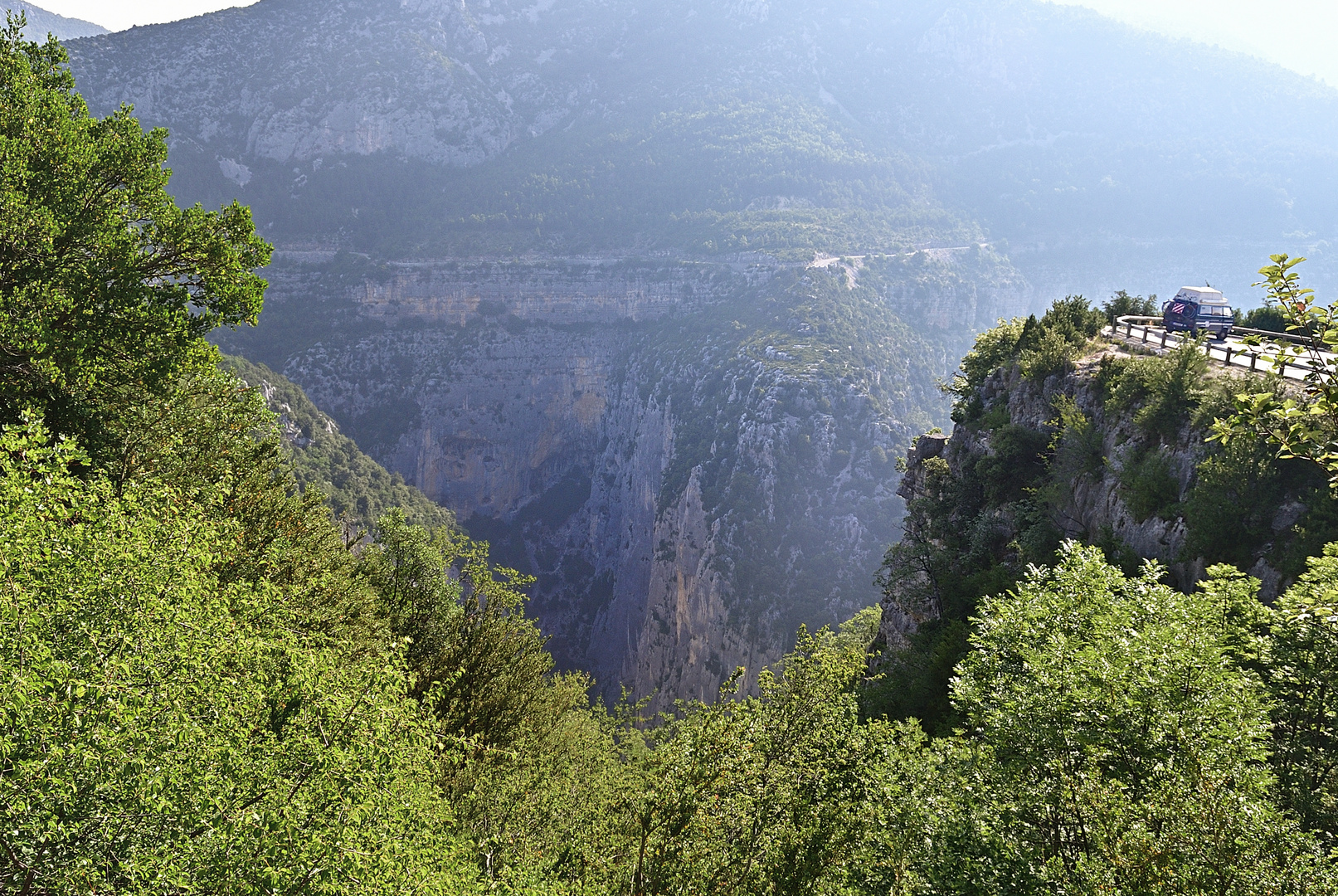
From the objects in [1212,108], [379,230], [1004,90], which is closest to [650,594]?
[379,230]

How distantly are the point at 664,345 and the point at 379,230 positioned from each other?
183ft

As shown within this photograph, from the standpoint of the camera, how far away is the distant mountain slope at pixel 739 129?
360ft

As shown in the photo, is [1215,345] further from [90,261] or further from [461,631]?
[90,261]

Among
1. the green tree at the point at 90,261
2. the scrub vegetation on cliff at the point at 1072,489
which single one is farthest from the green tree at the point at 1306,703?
the green tree at the point at 90,261

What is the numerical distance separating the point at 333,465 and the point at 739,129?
98773mm

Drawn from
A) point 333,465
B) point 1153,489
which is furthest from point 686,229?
point 1153,489

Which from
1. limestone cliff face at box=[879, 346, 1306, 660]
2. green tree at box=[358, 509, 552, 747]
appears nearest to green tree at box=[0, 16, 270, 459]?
green tree at box=[358, 509, 552, 747]

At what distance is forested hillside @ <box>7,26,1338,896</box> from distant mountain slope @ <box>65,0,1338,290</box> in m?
90.9

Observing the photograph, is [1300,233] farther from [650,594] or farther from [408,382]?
[408,382]

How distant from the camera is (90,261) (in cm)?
1488

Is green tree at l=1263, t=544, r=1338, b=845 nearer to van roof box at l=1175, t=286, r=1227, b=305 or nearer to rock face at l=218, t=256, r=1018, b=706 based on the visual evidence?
van roof box at l=1175, t=286, r=1227, b=305

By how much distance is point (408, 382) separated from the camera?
93438 mm

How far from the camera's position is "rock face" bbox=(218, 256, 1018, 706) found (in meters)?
65.2

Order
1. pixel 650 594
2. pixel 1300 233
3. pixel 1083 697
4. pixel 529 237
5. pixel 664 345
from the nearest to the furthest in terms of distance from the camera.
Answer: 1. pixel 1083 697
2. pixel 650 594
3. pixel 664 345
4. pixel 529 237
5. pixel 1300 233
